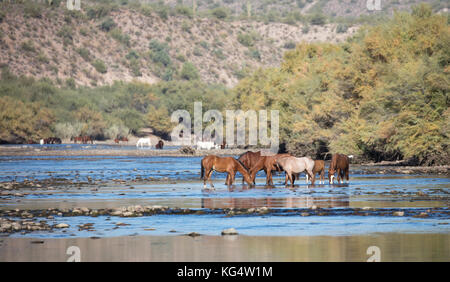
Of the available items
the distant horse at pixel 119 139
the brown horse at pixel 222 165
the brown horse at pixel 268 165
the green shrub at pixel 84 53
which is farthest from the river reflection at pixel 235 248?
the green shrub at pixel 84 53

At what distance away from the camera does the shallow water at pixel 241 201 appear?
62.3ft

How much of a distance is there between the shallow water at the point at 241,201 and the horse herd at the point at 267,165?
557 mm

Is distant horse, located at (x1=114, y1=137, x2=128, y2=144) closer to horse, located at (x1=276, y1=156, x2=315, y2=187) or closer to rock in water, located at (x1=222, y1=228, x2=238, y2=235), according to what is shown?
horse, located at (x1=276, y1=156, x2=315, y2=187)

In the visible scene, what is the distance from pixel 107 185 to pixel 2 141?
Result: 79.5 metres

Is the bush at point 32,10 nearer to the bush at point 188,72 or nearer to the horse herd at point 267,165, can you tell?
the bush at point 188,72

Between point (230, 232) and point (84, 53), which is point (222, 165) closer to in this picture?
point (230, 232)

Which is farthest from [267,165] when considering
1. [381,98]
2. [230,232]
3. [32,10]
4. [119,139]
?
[32,10]

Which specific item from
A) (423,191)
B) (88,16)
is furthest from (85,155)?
(88,16)

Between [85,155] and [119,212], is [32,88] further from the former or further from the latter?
[119,212]

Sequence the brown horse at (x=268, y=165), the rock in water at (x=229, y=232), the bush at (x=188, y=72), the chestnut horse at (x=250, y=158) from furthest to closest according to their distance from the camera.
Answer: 1. the bush at (x=188, y=72)
2. the chestnut horse at (x=250, y=158)
3. the brown horse at (x=268, y=165)
4. the rock in water at (x=229, y=232)

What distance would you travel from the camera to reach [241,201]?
26391 millimetres

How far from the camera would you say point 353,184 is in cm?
3409

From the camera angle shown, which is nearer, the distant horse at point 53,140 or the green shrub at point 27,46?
the distant horse at point 53,140

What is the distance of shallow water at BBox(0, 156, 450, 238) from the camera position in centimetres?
1898
